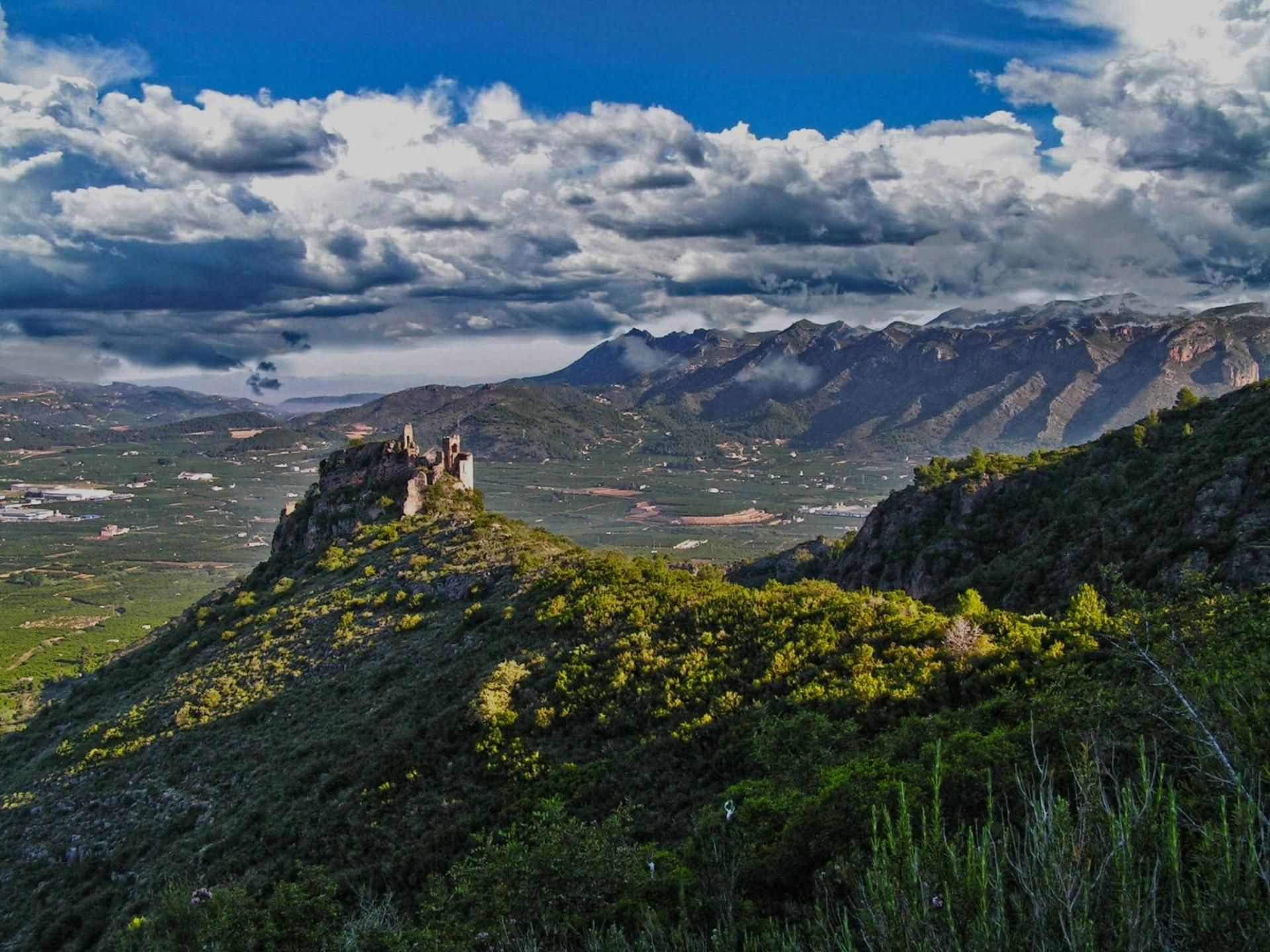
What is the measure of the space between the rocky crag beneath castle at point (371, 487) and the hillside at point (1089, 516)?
31.5 metres

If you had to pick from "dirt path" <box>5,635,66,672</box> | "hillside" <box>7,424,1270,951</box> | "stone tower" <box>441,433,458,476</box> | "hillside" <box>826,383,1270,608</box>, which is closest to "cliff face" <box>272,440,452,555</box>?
"stone tower" <box>441,433,458,476</box>

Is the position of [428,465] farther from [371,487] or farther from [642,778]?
[642,778]

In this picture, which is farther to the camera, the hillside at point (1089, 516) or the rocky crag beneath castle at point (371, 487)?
the rocky crag beneath castle at point (371, 487)

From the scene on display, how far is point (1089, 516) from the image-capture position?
41375mm

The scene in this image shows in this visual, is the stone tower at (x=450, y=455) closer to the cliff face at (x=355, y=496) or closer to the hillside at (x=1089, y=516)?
the cliff face at (x=355, y=496)

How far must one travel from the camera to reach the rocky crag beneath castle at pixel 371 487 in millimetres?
60125

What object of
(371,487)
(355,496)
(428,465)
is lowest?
(355,496)

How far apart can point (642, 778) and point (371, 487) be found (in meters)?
48.9

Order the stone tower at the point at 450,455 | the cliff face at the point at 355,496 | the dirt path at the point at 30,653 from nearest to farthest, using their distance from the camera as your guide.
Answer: the cliff face at the point at 355,496, the stone tower at the point at 450,455, the dirt path at the point at 30,653

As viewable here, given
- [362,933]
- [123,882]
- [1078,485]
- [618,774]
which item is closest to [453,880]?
[362,933]

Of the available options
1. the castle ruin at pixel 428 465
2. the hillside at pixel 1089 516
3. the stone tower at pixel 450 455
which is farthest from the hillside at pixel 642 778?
the stone tower at pixel 450 455

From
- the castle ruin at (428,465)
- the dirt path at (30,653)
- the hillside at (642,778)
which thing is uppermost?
the castle ruin at (428,465)

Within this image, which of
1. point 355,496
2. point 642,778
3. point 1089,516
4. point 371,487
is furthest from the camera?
point 355,496

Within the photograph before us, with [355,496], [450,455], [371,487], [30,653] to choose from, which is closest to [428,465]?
[450,455]
